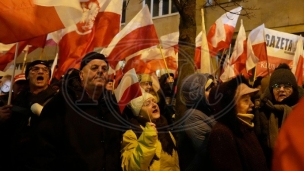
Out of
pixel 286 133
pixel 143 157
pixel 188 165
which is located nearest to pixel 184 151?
pixel 188 165

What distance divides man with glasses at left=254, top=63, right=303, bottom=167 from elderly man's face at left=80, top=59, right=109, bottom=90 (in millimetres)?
1791

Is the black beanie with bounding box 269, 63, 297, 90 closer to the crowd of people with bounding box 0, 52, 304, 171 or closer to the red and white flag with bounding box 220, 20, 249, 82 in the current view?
the crowd of people with bounding box 0, 52, 304, 171

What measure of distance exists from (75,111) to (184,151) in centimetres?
99

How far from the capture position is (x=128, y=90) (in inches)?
207

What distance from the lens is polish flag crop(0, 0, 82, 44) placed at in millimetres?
4309

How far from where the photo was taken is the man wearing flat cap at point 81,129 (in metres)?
3.48

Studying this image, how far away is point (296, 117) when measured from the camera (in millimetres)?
1451

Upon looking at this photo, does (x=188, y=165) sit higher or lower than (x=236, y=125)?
lower

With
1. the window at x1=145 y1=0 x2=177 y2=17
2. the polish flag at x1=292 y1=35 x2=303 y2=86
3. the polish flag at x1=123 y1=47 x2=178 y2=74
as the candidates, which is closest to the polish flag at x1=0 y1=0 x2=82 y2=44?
the polish flag at x1=123 y1=47 x2=178 y2=74

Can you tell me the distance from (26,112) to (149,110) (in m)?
1.25

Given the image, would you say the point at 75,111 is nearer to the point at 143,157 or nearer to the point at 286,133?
the point at 143,157

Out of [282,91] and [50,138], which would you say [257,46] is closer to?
[282,91]

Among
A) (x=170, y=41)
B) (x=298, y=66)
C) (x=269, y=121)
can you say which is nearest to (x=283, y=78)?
(x=269, y=121)

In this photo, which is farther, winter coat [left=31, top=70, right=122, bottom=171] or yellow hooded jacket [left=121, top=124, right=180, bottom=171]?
yellow hooded jacket [left=121, top=124, right=180, bottom=171]
